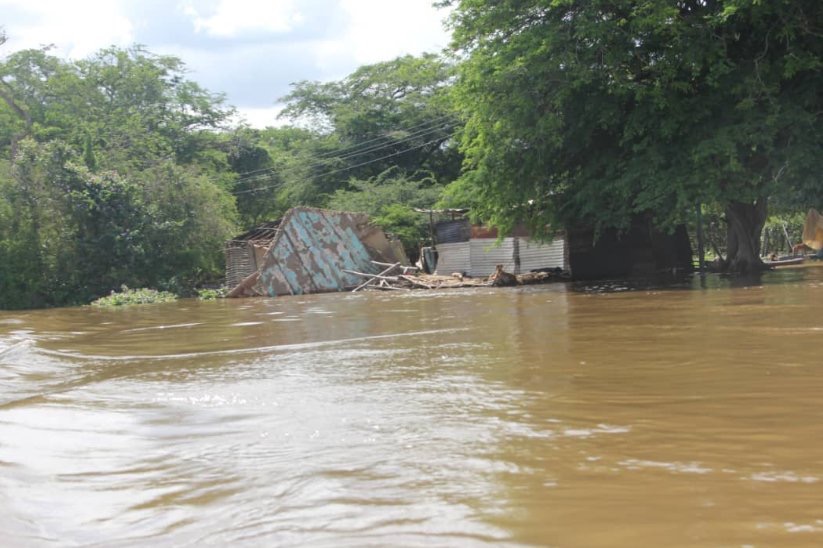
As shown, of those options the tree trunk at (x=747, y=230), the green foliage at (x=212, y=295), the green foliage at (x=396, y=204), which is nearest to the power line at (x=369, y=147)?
the green foliage at (x=396, y=204)

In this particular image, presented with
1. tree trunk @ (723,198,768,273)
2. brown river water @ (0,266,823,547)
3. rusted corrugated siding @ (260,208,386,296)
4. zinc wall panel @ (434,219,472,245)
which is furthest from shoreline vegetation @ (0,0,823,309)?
brown river water @ (0,266,823,547)

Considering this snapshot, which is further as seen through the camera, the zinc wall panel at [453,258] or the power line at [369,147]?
the power line at [369,147]

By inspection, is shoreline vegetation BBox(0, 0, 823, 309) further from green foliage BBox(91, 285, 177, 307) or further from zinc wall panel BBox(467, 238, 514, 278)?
zinc wall panel BBox(467, 238, 514, 278)

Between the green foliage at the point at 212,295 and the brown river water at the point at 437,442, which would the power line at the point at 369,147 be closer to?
the green foliage at the point at 212,295

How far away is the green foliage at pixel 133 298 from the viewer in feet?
65.7

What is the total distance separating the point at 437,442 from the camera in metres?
3.39

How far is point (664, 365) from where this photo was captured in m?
4.91

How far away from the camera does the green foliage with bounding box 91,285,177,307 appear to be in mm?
20016

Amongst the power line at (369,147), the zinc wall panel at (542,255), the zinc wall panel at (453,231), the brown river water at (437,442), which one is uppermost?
the power line at (369,147)

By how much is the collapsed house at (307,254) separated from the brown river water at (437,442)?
12.5 meters

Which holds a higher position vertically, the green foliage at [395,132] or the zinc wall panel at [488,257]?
the green foliage at [395,132]

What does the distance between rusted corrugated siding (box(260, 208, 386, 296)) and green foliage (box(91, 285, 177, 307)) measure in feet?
12.0

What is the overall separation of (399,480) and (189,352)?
5.17 metres

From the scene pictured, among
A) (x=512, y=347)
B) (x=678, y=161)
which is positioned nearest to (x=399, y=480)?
(x=512, y=347)
